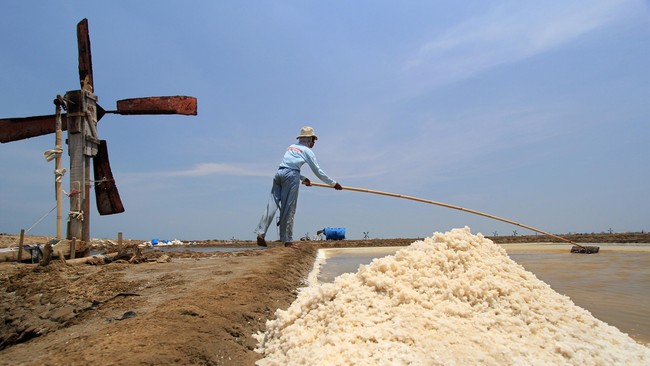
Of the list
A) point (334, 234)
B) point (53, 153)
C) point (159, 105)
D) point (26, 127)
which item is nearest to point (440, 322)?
point (53, 153)

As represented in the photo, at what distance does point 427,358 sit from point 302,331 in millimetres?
772

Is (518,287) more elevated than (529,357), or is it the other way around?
(518,287)

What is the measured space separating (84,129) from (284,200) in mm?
3445

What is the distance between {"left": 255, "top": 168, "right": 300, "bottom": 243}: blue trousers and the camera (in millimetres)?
6879

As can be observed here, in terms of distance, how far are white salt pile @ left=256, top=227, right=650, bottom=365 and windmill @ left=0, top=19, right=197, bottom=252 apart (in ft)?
16.6

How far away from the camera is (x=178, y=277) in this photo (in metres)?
4.21

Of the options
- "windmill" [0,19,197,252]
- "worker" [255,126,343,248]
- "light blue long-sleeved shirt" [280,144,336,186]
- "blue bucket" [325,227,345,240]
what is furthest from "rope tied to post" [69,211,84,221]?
"blue bucket" [325,227,345,240]

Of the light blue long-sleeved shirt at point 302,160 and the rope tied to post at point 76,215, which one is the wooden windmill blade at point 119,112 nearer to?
the rope tied to post at point 76,215

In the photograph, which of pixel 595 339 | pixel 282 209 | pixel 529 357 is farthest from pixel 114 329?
pixel 282 209

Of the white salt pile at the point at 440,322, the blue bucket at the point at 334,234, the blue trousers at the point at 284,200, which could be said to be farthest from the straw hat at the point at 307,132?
the blue bucket at the point at 334,234

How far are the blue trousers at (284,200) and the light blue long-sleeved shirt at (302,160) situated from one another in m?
0.11

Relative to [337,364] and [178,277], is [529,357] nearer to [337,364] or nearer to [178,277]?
[337,364]

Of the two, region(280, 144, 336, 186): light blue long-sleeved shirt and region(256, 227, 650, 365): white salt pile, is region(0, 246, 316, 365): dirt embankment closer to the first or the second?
region(256, 227, 650, 365): white salt pile

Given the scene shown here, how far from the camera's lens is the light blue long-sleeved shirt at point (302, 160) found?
6.94 metres
